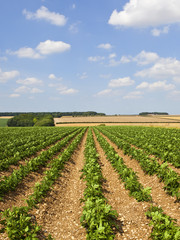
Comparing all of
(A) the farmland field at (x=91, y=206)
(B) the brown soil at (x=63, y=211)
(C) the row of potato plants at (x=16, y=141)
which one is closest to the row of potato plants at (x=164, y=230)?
(A) the farmland field at (x=91, y=206)

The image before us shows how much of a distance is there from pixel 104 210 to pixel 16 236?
2809 mm

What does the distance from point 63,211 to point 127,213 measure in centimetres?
273

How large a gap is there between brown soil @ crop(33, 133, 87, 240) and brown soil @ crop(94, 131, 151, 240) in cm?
143

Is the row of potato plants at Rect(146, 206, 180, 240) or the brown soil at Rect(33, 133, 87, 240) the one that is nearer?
the row of potato plants at Rect(146, 206, 180, 240)

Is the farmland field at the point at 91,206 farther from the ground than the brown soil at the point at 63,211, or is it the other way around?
the farmland field at the point at 91,206

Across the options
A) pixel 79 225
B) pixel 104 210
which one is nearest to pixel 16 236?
pixel 79 225

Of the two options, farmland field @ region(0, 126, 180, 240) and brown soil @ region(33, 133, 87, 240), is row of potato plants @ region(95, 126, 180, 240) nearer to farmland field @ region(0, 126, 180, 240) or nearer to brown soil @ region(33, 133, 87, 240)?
farmland field @ region(0, 126, 180, 240)

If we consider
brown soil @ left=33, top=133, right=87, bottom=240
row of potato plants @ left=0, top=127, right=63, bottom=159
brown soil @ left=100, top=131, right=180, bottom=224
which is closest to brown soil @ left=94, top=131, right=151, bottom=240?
brown soil @ left=100, top=131, right=180, bottom=224

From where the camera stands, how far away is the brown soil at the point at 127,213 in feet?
16.8

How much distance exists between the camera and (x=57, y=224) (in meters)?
5.84

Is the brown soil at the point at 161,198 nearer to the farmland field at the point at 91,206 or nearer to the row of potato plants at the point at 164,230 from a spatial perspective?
the farmland field at the point at 91,206

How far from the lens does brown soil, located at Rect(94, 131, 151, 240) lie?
16.8 ft

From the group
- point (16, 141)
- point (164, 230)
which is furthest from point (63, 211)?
point (16, 141)

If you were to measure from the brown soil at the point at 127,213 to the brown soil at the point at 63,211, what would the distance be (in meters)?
1.43
